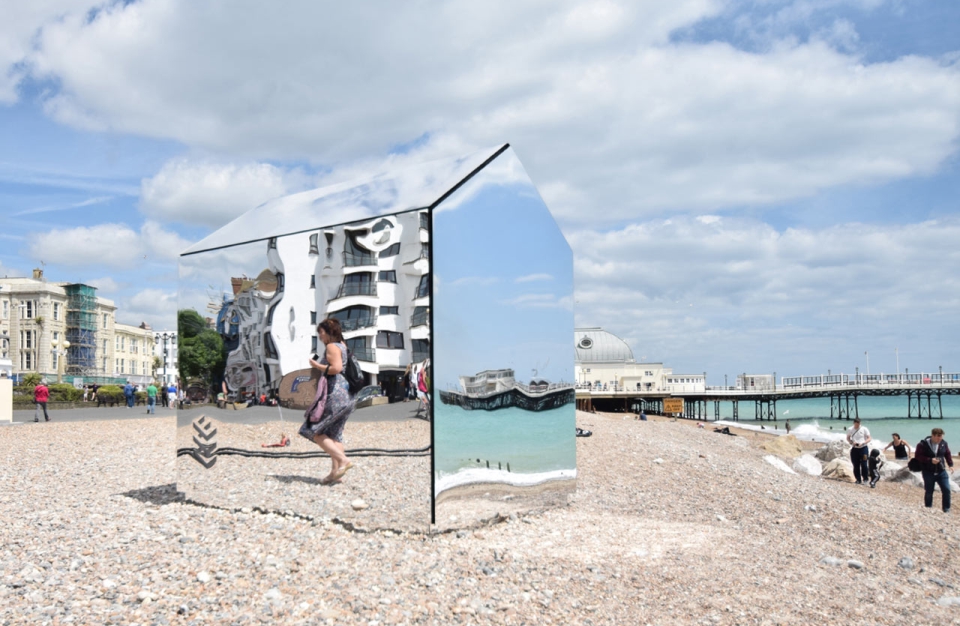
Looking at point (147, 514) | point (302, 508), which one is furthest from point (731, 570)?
point (147, 514)

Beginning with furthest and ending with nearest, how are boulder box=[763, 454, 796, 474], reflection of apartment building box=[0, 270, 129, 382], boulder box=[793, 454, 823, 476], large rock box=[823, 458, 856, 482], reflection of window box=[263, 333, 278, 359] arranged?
1. reflection of apartment building box=[0, 270, 129, 382]
2. boulder box=[793, 454, 823, 476]
3. boulder box=[763, 454, 796, 474]
4. large rock box=[823, 458, 856, 482]
5. reflection of window box=[263, 333, 278, 359]

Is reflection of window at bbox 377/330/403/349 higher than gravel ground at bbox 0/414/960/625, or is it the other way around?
reflection of window at bbox 377/330/403/349

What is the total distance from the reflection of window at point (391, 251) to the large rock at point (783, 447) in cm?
1724

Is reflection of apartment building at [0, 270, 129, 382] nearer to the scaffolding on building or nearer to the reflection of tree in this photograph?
the scaffolding on building

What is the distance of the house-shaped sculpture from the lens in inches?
245

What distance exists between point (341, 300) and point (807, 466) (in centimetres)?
1438

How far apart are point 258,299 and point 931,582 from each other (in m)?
6.90

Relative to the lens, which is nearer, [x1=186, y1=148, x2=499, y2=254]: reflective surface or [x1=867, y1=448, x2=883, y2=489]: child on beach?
[x1=186, y1=148, x2=499, y2=254]: reflective surface

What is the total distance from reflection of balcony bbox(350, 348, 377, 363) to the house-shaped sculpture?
0.07 ft

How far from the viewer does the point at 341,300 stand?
6.59 m

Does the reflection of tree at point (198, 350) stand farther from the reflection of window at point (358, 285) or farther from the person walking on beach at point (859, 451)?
the person walking on beach at point (859, 451)

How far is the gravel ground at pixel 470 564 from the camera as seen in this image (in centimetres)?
493

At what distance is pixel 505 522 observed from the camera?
7207mm

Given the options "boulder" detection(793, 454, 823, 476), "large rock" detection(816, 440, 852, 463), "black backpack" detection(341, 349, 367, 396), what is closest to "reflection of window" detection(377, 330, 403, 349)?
"black backpack" detection(341, 349, 367, 396)
